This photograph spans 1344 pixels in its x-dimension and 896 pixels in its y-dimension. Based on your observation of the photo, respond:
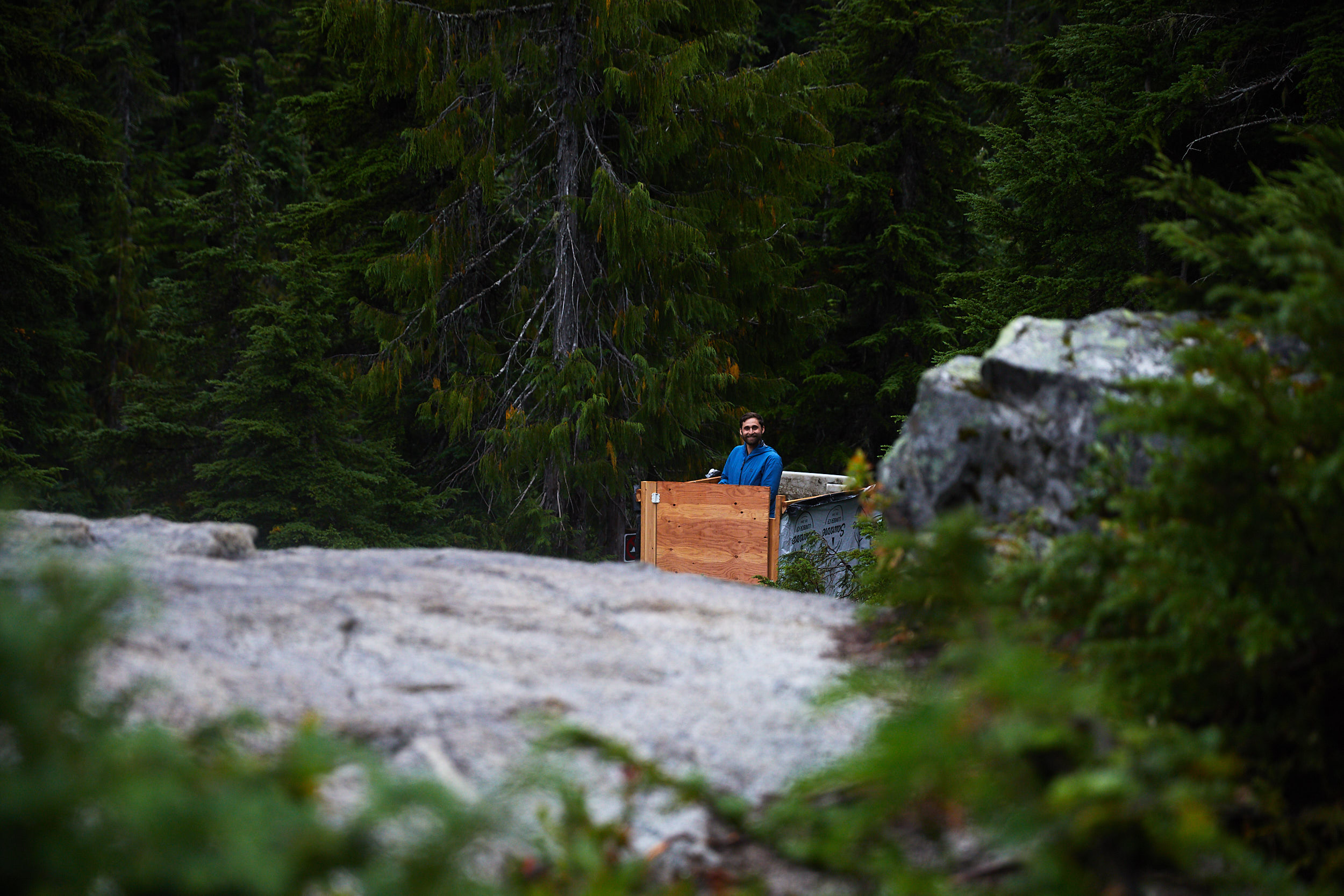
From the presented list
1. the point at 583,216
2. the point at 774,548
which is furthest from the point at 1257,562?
the point at 583,216

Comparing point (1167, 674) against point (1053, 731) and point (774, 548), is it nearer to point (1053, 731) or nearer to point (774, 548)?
point (1053, 731)

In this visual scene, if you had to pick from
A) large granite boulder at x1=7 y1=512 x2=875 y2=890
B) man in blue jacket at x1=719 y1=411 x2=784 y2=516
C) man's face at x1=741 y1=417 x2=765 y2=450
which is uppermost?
man's face at x1=741 y1=417 x2=765 y2=450

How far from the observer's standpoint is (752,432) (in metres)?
8.62

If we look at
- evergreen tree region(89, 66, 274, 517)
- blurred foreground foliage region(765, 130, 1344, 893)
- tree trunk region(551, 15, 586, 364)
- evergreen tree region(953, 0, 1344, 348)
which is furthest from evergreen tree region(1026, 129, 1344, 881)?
evergreen tree region(89, 66, 274, 517)

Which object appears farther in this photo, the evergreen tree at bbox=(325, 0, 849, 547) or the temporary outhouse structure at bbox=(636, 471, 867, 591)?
the evergreen tree at bbox=(325, 0, 849, 547)

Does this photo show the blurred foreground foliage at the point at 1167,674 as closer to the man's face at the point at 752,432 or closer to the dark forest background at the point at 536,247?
the dark forest background at the point at 536,247

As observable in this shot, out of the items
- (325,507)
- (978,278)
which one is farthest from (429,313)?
(978,278)

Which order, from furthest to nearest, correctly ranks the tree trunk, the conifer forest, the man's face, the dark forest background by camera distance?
the tree trunk < the man's face < the dark forest background < the conifer forest

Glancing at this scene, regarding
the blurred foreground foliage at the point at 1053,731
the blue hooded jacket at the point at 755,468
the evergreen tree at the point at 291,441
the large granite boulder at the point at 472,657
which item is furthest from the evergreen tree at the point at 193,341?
the blurred foreground foliage at the point at 1053,731

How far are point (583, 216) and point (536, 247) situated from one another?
3.88ft

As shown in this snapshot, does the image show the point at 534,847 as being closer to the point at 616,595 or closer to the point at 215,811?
the point at 215,811

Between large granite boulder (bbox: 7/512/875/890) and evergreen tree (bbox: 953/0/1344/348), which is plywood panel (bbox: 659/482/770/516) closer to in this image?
evergreen tree (bbox: 953/0/1344/348)

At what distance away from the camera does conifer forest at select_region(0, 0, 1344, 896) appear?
1826 millimetres

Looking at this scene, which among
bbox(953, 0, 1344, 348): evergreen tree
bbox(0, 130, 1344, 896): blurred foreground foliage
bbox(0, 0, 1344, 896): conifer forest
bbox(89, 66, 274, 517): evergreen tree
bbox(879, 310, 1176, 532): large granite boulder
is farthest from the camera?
bbox(89, 66, 274, 517): evergreen tree
